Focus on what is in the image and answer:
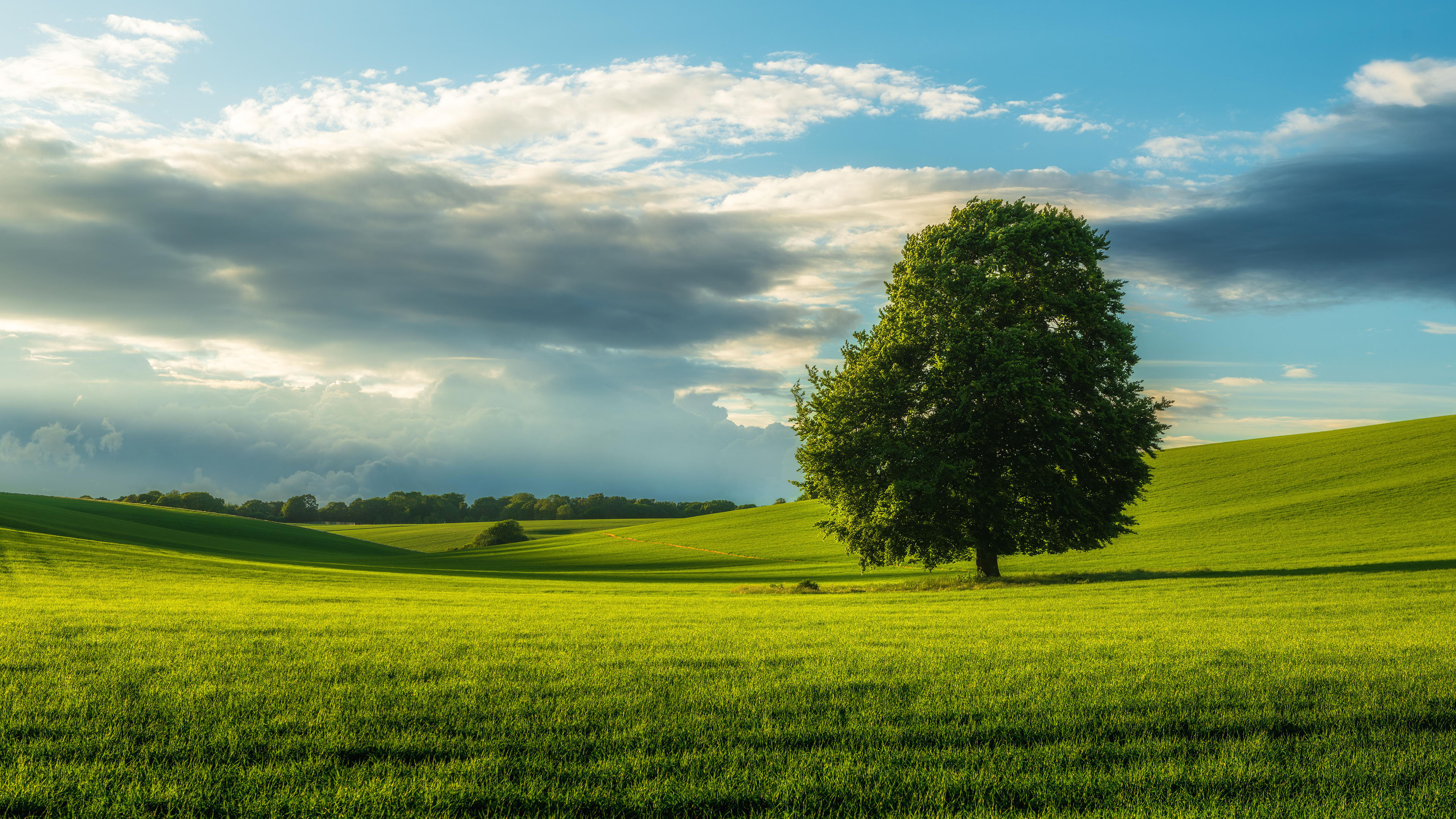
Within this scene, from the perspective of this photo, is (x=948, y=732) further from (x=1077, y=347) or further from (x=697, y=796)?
(x=1077, y=347)

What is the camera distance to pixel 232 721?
259 inches

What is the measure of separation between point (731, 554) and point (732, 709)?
59.8 m

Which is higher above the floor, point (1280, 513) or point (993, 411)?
point (993, 411)

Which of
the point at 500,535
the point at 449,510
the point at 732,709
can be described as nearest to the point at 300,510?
the point at 449,510

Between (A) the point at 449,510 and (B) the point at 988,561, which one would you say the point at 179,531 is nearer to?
(B) the point at 988,561

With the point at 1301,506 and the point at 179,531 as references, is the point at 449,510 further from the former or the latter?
the point at 1301,506

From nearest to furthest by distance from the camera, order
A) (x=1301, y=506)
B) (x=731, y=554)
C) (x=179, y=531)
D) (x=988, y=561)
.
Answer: (x=988, y=561) → (x=1301, y=506) → (x=731, y=554) → (x=179, y=531)

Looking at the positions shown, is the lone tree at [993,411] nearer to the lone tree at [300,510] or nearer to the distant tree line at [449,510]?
the distant tree line at [449,510]

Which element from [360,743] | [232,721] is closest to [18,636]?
[232,721]

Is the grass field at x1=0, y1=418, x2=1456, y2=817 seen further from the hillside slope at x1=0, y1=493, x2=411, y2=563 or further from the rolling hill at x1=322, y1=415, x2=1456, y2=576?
the hillside slope at x1=0, y1=493, x2=411, y2=563

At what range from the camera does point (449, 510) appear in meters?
166

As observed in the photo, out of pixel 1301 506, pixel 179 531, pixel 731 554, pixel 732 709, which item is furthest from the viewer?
pixel 179 531

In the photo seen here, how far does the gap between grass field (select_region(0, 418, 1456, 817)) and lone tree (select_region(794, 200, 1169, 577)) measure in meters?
10.4

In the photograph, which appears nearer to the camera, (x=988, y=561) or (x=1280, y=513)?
(x=988, y=561)
